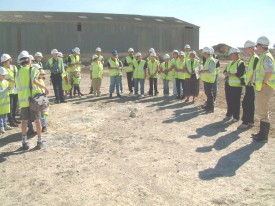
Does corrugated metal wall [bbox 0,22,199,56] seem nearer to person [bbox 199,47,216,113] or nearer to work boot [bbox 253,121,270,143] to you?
person [bbox 199,47,216,113]

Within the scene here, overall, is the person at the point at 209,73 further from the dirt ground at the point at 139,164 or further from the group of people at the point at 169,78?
the dirt ground at the point at 139,164

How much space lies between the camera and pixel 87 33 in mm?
34531

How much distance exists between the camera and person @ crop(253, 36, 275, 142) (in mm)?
6845

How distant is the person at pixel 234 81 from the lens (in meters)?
8.48

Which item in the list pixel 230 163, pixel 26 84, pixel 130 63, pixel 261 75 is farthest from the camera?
pixel 130 63

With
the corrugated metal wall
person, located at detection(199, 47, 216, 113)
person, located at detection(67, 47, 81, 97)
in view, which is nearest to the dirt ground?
person, located at detection(199, 47, 216, 113)

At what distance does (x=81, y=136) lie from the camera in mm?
7895

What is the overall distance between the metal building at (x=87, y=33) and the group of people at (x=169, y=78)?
66.3 ft

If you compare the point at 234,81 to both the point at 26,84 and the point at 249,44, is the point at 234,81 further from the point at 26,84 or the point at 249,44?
the point at 26,84

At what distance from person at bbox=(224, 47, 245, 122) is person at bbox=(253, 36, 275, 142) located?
1384 mm

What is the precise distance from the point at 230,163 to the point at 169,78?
24.2ft

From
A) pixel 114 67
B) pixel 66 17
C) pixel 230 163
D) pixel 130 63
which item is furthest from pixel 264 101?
pixel 66 17

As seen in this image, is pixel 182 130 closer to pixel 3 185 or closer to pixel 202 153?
pixel 202 153

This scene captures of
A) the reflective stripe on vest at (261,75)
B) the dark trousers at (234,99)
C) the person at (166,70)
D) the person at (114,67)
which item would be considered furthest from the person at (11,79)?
the person at (166,70)
